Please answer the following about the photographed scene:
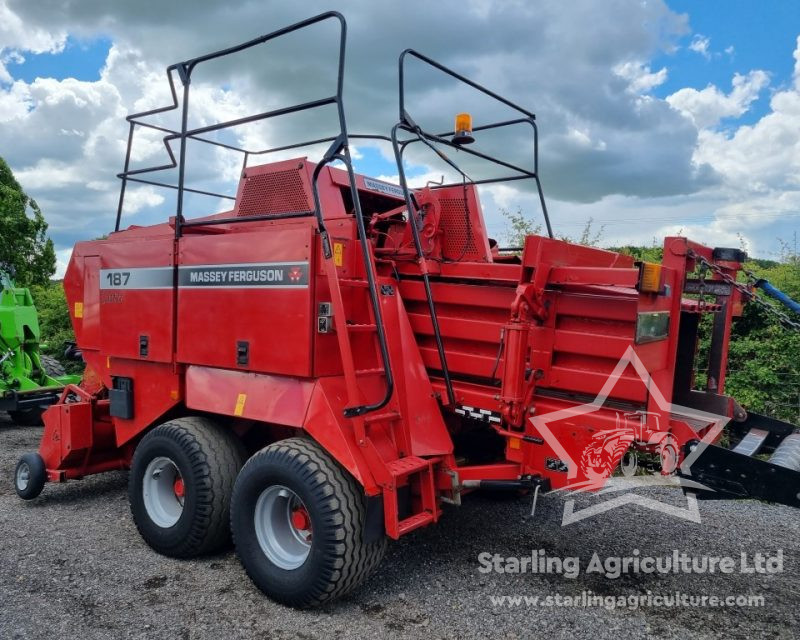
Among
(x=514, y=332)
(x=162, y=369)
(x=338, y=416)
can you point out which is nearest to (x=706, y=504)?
(x=514, y=332)

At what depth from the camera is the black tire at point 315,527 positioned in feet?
11.3

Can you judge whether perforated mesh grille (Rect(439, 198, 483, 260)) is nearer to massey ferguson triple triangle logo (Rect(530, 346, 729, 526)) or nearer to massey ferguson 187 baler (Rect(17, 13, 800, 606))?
massey ferguson 187 baler (Rect(17, 13, 800, 606))

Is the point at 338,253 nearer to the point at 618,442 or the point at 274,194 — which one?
the point at 274,194

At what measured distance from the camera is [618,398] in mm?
3479

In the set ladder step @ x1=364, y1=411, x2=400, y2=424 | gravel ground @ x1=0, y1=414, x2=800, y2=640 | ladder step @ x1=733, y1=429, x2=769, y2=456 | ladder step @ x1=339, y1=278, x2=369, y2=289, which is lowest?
gravel ground @ x1=0, y1=414, x2=800, y2=640

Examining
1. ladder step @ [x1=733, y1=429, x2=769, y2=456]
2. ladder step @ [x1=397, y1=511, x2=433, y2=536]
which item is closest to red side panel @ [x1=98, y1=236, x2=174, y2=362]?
ladder step @ [x1=397, y1=511, x2=433, y2=536]

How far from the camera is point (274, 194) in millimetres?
4457

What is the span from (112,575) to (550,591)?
267 centimetres

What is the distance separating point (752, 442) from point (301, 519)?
2.72 meters

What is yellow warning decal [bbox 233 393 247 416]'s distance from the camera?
409cm

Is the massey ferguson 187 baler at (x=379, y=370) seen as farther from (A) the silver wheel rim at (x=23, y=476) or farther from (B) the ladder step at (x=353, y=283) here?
(A) the silver wheel rim at (x=23, y=476)

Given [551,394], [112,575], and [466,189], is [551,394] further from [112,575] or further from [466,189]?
[112,575]

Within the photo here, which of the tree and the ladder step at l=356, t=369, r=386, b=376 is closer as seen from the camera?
the ladder step at l=356, t=369, r=386, b=376

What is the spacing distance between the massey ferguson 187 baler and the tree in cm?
1348
